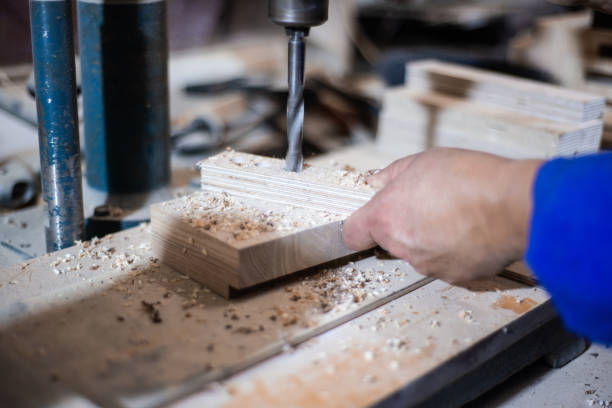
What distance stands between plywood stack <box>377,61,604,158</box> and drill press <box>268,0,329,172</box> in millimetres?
730

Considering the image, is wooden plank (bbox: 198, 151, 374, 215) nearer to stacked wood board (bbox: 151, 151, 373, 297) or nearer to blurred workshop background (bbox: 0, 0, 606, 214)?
stacked wood board (bbox: 151, 151, 373, 297)

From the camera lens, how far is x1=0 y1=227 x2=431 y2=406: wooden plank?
0.85 meters

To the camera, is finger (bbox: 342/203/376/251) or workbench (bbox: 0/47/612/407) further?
finger (bbox: 342/203/376/251)

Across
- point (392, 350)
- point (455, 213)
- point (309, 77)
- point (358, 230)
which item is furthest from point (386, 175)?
point (309, 77)

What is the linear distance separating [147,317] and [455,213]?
51cm

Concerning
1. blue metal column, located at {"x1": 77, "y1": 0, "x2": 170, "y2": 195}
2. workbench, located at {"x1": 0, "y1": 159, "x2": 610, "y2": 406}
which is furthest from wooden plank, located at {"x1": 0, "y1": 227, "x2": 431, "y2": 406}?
blue metal column, located at {"x1": 77, "y1": 0, "x2": 170, "y2": 195}

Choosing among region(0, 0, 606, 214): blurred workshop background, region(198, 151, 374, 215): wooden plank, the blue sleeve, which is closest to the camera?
the blue sleeve

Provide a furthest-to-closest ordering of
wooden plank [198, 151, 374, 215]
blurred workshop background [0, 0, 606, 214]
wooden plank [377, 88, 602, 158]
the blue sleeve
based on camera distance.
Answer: blurred workshop background [0, 0, 606, 214], wooden plank [377, 88, 602, 158], wooden plank [198, 151, 374, 215], the blue sleeve

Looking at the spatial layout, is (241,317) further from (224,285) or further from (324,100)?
(324,100)

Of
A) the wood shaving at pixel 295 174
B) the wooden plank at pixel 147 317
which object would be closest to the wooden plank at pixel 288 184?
the wood shaving at pixel 295 174

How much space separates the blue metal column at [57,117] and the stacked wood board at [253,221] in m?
0.23

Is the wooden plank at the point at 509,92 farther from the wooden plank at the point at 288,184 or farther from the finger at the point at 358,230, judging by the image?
the finger at the point at 358,230

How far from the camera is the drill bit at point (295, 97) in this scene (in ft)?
3.78

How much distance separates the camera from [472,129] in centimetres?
177
